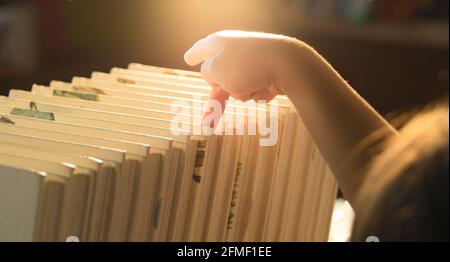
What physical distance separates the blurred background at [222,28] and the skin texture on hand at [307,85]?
1.35 m

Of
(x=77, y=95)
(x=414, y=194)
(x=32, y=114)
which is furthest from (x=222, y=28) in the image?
(x=414, y=194)

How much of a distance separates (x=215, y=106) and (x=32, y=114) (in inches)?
8.3

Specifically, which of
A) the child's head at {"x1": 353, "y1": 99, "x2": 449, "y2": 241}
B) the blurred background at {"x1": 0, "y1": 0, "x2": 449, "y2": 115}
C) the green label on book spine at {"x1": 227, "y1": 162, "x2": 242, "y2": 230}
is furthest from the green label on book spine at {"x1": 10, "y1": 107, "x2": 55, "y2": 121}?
the blurred background at {"x1": 0, "y1": 0, "x2": 449, "y2": 115}

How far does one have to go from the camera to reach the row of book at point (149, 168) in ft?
2.05

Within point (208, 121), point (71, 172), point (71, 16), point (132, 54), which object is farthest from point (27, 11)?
point (71, 172)

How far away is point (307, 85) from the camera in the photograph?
823 mm

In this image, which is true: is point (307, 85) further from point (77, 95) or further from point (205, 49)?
point (77, 95)

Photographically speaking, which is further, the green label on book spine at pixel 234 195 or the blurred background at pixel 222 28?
the blurred background at pixel 222 28

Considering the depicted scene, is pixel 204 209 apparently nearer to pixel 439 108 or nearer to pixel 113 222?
pixel 113 222

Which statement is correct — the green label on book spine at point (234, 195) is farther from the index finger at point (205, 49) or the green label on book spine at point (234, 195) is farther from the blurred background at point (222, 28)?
the blurred background at point (222, 28)

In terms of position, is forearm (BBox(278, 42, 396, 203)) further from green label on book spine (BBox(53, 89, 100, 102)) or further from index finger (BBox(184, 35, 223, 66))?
green label on book spine (BBox(53, 89, 100, 102))

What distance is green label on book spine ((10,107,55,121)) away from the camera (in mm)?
777

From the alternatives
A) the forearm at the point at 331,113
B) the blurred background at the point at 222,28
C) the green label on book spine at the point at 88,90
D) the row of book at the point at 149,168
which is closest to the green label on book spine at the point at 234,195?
the row of book at the point at 149,168

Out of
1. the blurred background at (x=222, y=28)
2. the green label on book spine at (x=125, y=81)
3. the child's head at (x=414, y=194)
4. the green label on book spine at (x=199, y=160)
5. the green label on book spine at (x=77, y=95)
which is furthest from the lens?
the blurred background at (x=222, y=28)
